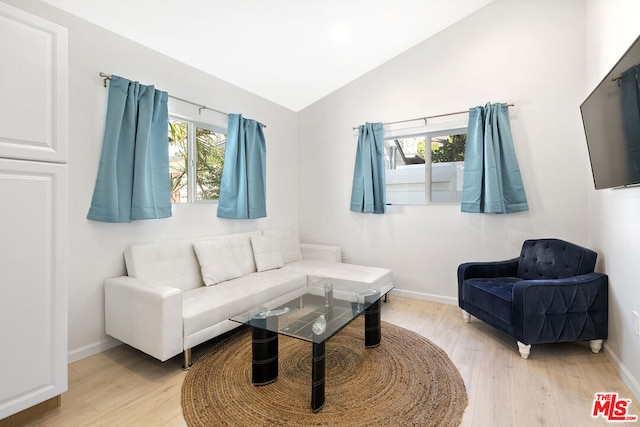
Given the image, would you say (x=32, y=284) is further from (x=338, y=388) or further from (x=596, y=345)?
(x=596, y=345)

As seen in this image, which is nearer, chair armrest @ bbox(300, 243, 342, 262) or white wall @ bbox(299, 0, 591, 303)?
white wall @ bbox(299, 0, 591, 303)

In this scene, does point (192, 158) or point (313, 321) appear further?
point (192, 158)

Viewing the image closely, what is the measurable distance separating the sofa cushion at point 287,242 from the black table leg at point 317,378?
2151 mm

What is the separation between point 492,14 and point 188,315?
13.3ft

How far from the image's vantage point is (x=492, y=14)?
3.20 meters

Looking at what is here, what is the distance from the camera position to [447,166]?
11.7ft

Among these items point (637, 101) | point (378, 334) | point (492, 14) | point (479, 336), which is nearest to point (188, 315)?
point (378, 334)

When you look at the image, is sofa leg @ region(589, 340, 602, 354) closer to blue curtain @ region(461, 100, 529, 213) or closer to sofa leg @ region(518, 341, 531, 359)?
sofa leg @ region(518, 341, 531, 359)

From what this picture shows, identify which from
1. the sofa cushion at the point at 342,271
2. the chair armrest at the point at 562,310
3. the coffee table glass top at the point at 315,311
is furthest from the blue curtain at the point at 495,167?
the coffee table glass top at the point at 315,311

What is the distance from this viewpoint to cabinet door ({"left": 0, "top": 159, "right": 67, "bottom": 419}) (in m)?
1.46

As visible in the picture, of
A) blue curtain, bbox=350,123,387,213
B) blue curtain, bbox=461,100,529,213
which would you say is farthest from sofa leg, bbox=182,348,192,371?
blue curtain, bbox=461,100,529,213

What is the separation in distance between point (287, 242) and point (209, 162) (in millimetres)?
1373

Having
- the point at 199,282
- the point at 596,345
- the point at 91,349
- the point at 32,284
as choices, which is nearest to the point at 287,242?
the point at 199,282

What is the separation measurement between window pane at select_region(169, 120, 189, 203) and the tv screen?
11.0 feet
